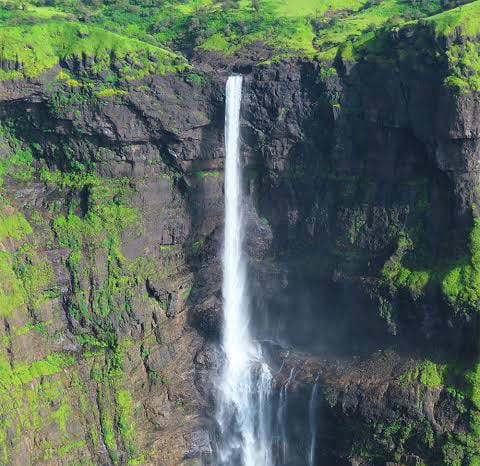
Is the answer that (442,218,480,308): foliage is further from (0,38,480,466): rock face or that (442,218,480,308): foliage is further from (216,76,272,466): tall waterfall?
(216,76,272,466): tall waterfall

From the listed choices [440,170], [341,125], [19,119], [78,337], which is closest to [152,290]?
[78,337]

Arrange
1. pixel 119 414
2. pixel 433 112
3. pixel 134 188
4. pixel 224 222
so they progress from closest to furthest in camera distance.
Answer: pixel 433 112, pixel 119 414, pixel 134 188, pixel 224 222

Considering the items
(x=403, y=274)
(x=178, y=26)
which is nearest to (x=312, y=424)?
(x=403, y=274)

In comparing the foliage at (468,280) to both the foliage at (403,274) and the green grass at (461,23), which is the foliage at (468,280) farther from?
the green grass at (461,23)

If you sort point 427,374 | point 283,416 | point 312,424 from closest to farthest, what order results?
point 427,374
point 312,424
point 283,416

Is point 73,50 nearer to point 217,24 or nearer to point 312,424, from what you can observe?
point 217,24

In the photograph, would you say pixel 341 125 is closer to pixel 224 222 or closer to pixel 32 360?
pixel 224 222
